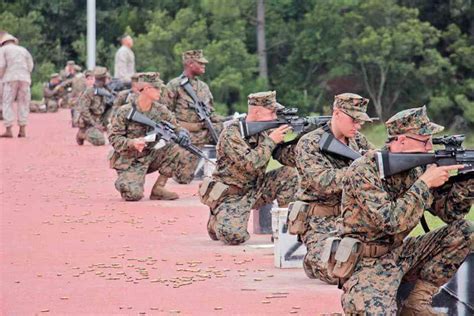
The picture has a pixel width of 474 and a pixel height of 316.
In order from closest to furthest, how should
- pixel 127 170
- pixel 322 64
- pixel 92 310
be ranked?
pixel 92 310 < pixel 127 170 < pixel 322 64

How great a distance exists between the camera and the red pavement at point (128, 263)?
10.3m

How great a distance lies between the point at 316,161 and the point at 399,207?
7.55ft

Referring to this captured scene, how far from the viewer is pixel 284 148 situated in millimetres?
13195

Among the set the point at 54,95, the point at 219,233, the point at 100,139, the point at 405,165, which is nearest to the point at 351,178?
the point at 405,165

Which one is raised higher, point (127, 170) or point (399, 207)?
point (399, 207)

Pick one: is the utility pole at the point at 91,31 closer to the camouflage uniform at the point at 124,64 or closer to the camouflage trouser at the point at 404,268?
the camouflage uniform at the point at 124,64

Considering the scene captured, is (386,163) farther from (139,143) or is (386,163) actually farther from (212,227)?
(139,143)

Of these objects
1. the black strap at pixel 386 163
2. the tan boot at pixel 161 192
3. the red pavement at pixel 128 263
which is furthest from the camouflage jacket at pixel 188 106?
the black strap at pixel 386 163

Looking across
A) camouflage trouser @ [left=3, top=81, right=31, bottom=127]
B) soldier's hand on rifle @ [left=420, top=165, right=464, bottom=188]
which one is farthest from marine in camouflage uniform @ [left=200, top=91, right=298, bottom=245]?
camouflage trouser @ [left=3, top=81, right=31, bottom=127]

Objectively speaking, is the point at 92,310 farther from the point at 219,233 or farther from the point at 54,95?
the point at 54,95

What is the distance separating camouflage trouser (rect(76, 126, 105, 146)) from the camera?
27656mm

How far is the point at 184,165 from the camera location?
58.6 feet

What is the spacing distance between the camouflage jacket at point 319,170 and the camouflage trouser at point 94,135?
16.9 metres

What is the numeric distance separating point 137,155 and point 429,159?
906cm
